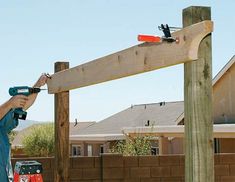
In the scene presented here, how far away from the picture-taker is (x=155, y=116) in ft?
89.0

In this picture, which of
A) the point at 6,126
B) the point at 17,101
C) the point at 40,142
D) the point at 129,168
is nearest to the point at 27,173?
the point at 6,126

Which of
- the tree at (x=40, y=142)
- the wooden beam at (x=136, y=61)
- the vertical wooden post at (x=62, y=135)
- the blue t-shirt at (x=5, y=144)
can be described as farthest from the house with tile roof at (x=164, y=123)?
the blue t-shirt at (x=5, y=144)

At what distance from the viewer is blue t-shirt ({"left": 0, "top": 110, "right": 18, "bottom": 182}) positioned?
14.5 ft

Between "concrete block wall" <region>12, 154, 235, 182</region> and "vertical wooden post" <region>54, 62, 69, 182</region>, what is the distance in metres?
2.00

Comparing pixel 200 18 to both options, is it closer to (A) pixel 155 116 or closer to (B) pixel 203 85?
(B) pixel 203 85

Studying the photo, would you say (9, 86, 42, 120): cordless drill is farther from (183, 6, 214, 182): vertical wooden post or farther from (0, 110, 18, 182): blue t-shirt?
(183, 6, 214, 182): vertical wooden post

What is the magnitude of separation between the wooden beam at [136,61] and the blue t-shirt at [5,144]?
79 cm

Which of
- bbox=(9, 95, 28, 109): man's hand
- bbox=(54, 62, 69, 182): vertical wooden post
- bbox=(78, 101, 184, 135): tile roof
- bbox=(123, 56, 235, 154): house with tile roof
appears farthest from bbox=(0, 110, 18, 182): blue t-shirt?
bbox=(78, 101, 184, 135): tile roof

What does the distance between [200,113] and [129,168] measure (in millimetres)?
5013

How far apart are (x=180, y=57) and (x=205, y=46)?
0.17 meters

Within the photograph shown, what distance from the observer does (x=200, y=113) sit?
3.30 metres

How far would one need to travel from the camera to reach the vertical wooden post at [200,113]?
130 inches

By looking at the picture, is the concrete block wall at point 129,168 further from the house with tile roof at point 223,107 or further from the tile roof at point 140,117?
the tile roof at point 140,117

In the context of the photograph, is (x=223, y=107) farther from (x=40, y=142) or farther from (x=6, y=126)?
(x=40, y=142)
